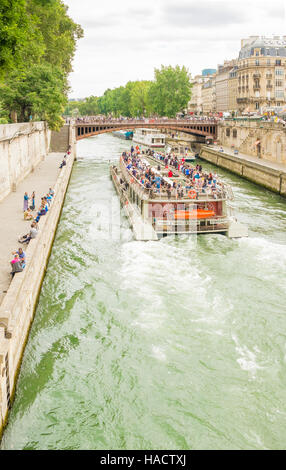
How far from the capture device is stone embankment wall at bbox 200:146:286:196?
31141 mm

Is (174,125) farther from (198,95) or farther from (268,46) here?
(198,95)

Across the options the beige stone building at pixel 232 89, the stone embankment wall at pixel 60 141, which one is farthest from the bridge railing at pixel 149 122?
the beige stone building at pixel 232 89

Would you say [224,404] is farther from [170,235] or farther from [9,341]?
[170,235]

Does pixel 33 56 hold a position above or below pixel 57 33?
below

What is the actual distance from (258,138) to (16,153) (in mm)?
26824

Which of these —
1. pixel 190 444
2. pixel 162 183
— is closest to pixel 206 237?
pixel 162 183

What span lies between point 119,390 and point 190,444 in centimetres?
199

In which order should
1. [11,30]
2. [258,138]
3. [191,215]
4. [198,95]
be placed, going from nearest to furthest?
[11,30] < [191,215] < [258,138] < [198,95]

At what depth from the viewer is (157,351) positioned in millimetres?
10617

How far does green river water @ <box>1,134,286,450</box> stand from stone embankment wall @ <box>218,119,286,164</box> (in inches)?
876

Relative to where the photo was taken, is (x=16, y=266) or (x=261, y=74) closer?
(x=16, y=266)

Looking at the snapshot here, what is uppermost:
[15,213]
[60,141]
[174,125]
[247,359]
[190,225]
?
[174,125]

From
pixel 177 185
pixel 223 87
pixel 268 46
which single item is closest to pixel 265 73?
pixel 268 46

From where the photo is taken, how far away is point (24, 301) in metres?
10.5
